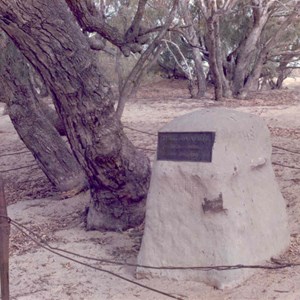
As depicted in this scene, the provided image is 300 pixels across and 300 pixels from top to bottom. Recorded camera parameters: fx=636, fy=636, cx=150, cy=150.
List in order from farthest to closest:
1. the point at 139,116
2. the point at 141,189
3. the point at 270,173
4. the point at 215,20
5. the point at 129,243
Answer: the point at 215,20 < the point at 139,116 < the point at 141,189 < the point at 129,243 < the point at 270,173

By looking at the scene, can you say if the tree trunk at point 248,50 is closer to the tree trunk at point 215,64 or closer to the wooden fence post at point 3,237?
the tree trunk at point 215,64

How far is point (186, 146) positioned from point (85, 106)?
3.92 ft

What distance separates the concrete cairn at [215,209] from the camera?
13.3 ft

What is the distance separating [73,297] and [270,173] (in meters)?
1.62

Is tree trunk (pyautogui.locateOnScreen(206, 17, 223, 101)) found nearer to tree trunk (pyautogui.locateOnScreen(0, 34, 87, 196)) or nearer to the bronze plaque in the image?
tree trunk (pyautogui.locateOnScreen(0, 34, 87, 196))

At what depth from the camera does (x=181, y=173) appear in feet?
13.6

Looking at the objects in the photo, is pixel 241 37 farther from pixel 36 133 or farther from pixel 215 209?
pixel 215 209

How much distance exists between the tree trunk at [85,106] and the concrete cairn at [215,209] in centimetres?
95

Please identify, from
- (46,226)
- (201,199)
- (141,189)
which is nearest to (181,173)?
(201,199)

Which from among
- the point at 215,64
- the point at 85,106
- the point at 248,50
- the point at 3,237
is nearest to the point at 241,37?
the point at 248,50

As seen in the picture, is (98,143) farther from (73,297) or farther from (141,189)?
(73,297)

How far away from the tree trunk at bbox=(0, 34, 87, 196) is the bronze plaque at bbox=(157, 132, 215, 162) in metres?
2.68

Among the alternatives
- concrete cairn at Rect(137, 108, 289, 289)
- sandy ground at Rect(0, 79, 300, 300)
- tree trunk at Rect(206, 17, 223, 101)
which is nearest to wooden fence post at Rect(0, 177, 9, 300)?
sandy ground at Rect(0, 79, 300, 300)

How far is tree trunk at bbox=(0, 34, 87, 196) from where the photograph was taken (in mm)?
6820
